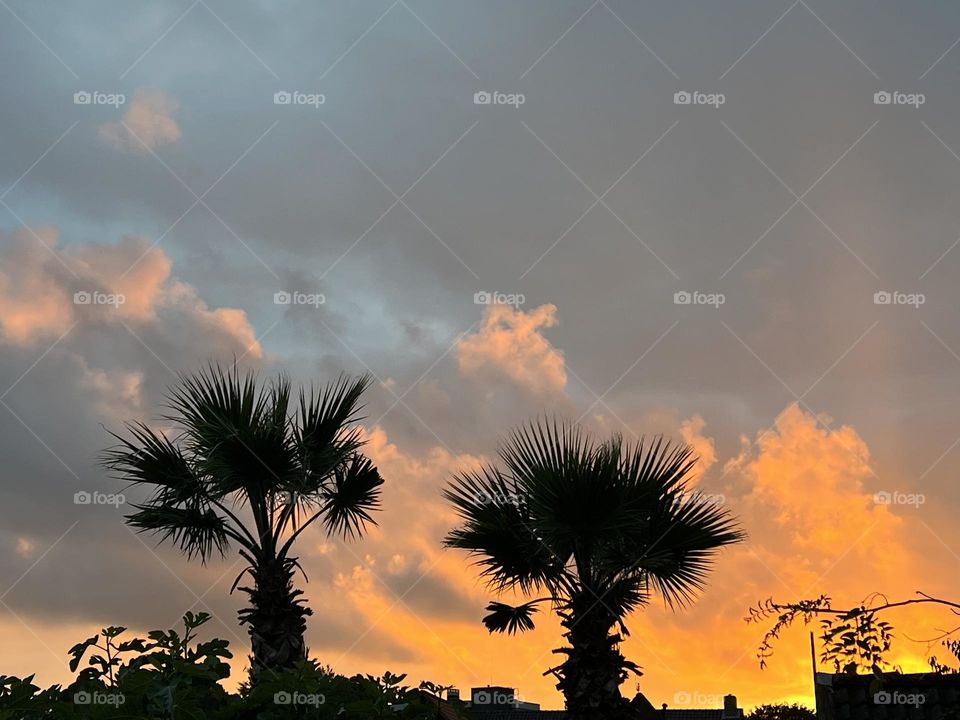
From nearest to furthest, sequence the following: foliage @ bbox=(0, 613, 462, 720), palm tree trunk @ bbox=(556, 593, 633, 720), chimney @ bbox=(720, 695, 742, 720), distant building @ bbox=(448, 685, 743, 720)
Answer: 1. foliage @ bbox=(0, 613, 462, 720)
2. palm tree trunk @ bbox=(556, 593, 633, 720)
3. distant building @ bbox=(448, 685, 743, 720)
4. chimney @ bbox=(720, 695, 742, 720)

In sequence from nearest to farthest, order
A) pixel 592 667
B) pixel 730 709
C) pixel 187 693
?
1. pixel 187 693
2. pixel 592 667
3. pixel 730 709

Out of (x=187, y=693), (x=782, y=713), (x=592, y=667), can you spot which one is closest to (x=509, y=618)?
(x=592, y=667)

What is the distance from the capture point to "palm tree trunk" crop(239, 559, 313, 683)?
1272 cm

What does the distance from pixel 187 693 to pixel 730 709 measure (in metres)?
44.8

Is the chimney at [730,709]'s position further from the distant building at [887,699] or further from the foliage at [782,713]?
the distant building at [887,699]

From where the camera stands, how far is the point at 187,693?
288 cm

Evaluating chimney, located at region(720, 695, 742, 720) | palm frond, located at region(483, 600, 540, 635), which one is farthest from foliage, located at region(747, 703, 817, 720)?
palm frond, located at region(483, 600, 540, 635)

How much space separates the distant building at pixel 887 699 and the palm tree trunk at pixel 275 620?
678 cm

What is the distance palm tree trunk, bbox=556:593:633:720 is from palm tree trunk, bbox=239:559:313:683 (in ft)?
11.7

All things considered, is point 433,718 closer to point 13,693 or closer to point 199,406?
point 13,693

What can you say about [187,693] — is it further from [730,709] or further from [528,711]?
[730,709]

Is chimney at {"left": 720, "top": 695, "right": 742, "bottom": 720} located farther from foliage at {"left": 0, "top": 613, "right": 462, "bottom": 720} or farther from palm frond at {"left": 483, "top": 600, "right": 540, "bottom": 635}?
foliage at {"left": 0, "top": 613, "right": 462, "bottom": 720}

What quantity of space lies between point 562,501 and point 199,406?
17.8 feet

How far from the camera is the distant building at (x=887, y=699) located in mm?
8422
